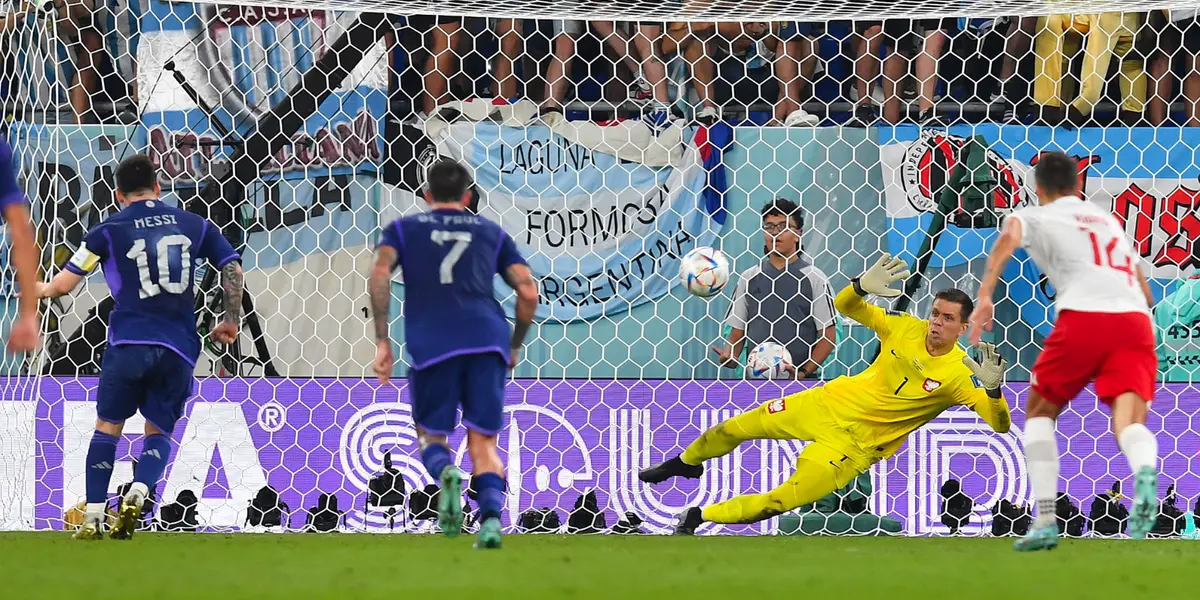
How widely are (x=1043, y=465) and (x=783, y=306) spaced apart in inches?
101

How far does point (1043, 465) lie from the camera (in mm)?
5574

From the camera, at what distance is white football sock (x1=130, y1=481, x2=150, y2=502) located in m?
6.42

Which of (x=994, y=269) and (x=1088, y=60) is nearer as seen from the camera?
(x=994, y=269)

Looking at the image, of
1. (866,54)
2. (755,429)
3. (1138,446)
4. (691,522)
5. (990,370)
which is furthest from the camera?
(866,54)

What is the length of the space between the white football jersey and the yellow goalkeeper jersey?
61.0 inches

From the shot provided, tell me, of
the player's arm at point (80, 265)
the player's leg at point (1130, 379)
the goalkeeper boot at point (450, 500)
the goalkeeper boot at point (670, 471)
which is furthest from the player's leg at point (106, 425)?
the player's leg at point (1130, 379)

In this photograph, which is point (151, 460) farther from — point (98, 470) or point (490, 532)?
point (490, 532)

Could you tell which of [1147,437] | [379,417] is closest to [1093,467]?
[1147,437]

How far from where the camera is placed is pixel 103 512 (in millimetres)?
6535

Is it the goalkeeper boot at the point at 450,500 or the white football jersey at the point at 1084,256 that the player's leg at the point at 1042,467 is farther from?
the goalkeeper boot at the point at 450,500

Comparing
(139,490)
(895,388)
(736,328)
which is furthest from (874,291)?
(139,490)

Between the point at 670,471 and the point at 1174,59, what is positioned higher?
the point at 1174,59

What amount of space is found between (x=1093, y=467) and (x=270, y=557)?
413 centimetres

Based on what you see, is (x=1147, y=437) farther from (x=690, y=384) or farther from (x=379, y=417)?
(x=379, y=417)
